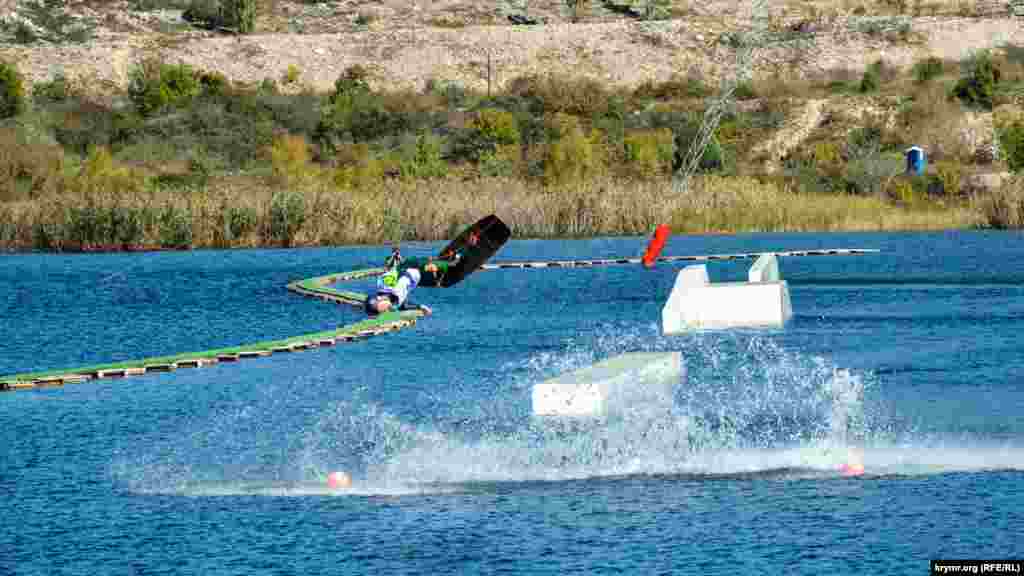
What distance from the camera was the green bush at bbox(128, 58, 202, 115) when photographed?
11975 cm

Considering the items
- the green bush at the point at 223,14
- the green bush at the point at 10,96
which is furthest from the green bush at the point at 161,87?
the green bush at the point at 223,14

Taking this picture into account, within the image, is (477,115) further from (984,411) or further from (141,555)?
(141,555)

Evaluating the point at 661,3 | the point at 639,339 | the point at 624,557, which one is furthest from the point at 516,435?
the point at 661,3

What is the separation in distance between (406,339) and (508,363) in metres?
6.00

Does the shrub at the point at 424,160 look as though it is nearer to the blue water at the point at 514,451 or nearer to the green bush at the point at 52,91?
the green bush at the point at 52,91

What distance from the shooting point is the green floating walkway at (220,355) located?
115 ft

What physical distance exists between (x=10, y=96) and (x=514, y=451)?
97.6 metres

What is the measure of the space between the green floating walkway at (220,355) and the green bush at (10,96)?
70044 millimetres

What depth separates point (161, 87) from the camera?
121812 millimetres

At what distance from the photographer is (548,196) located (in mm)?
74500

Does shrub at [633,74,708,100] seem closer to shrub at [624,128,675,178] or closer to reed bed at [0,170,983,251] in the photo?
shrub at [624,128,675,178]

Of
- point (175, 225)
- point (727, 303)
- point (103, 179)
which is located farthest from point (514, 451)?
point (103, 179)

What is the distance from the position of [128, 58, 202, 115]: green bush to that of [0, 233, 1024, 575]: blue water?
72.4 metres

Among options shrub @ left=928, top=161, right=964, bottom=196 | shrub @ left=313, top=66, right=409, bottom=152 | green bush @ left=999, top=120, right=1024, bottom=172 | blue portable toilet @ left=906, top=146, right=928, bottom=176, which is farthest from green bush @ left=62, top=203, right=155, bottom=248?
green bush @ left=999, top=120, right=1024, bottom=172
